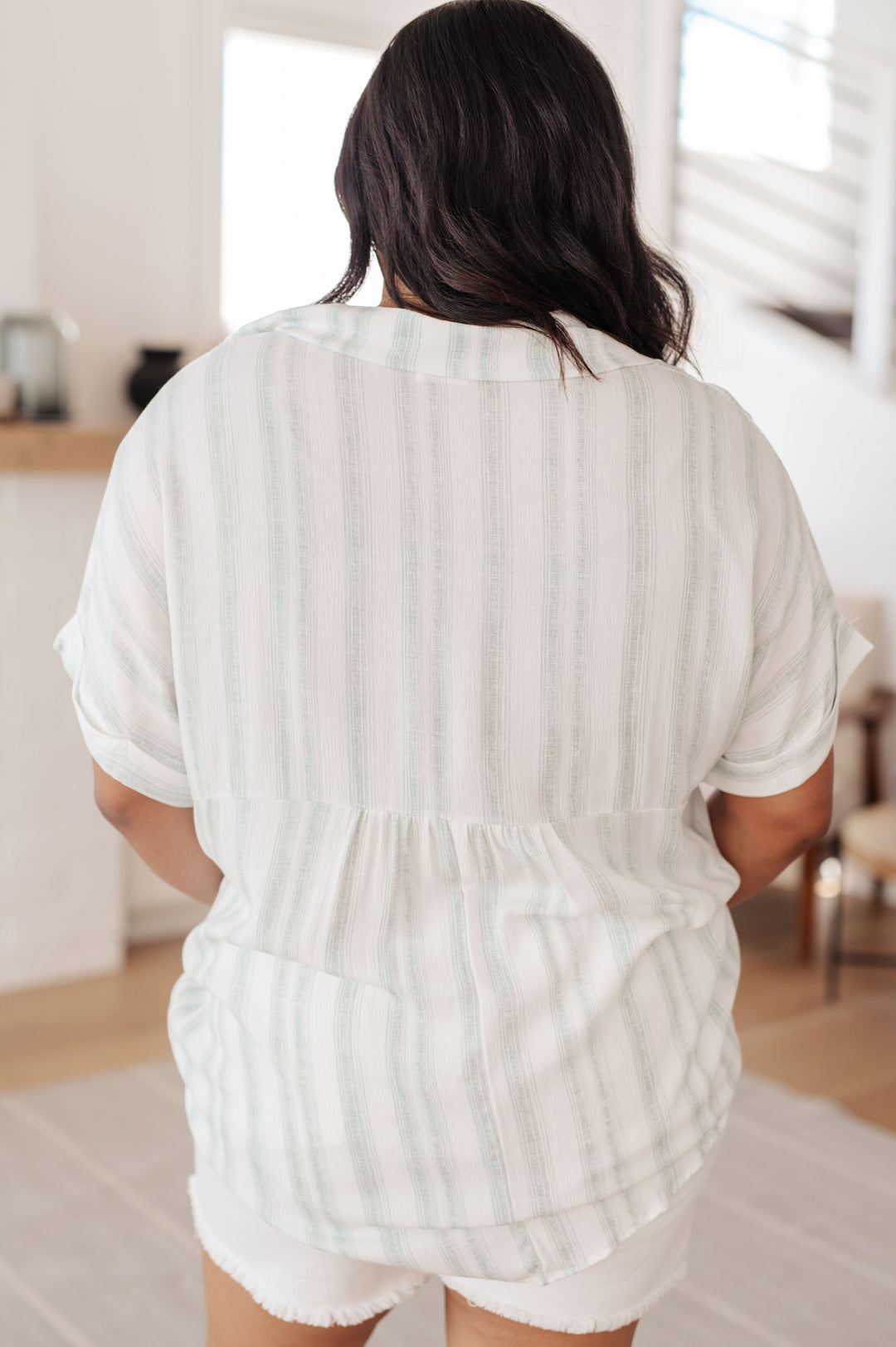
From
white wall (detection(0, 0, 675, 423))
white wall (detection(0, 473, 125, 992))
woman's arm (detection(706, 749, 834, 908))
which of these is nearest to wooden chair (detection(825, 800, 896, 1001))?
white wall (detection(0, 473, 125, 992))

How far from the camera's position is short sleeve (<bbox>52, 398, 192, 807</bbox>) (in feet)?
2.75

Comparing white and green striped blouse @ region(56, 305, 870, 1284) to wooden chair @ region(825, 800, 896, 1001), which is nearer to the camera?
white and green striped blouse @ region(56, 305, 870, 1284)

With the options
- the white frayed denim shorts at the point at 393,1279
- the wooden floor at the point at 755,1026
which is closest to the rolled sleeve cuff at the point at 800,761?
the white frayed denim shorts at the point at 393,1279

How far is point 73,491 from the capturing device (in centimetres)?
322

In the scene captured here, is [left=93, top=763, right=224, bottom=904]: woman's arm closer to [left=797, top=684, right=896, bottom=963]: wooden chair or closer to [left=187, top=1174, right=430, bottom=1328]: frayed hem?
[left=187, top=1174, right=430, bottom=1328]: frayed hem

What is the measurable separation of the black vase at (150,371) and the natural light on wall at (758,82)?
2.15m

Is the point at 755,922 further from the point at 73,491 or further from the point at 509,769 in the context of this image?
the point at 509,769

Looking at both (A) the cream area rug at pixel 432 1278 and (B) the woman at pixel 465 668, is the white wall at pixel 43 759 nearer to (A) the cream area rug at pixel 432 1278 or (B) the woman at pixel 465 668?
(A) the cream area rug at pixel 432 1278

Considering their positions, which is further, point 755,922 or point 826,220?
point 826,220

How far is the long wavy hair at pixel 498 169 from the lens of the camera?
0.82 metres

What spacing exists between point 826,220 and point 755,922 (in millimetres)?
2504

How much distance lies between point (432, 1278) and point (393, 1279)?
136cm

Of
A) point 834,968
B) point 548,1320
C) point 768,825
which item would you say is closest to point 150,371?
point 834,968

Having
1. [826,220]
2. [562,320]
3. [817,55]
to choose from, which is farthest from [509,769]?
[826,220]
